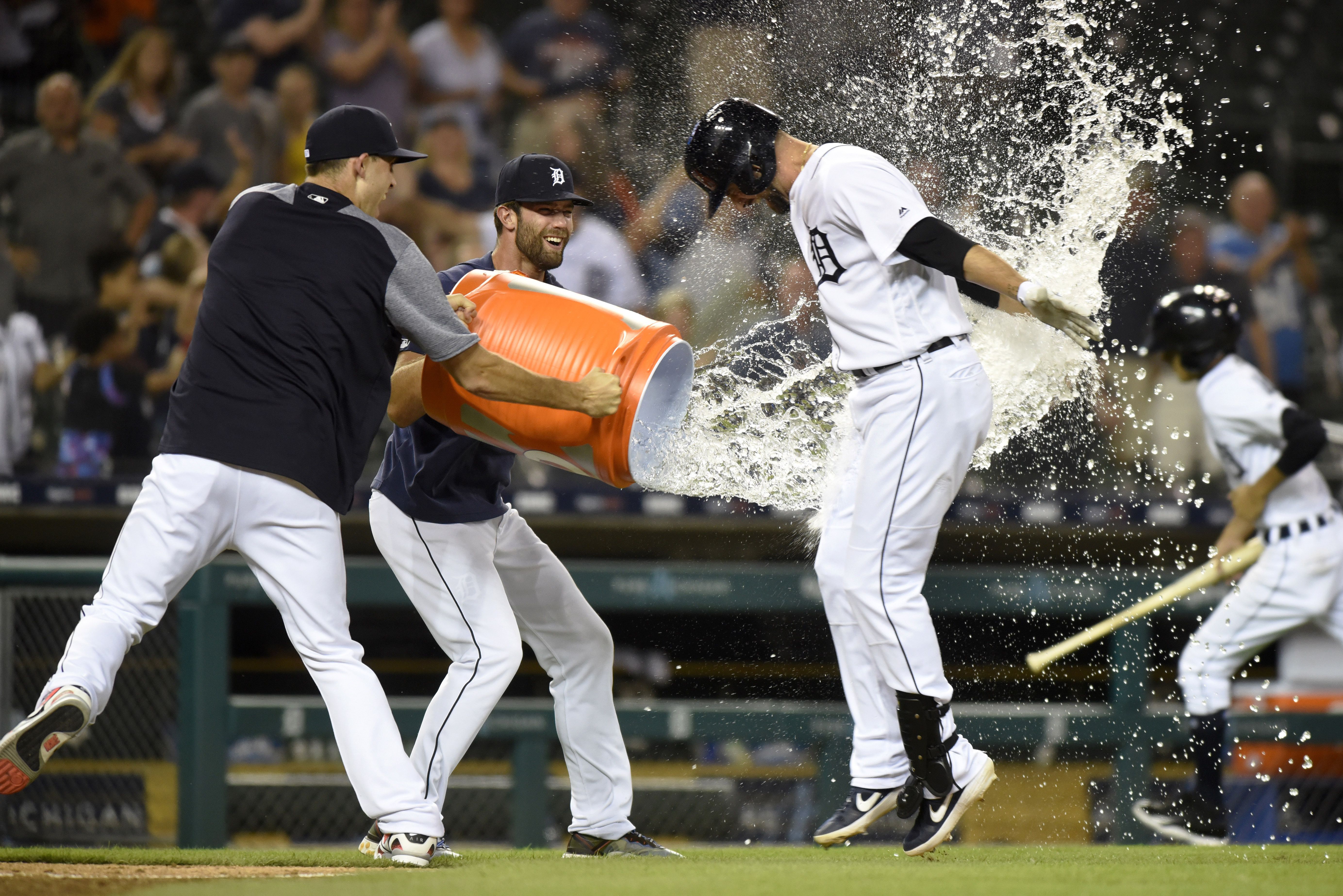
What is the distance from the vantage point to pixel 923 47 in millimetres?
5637

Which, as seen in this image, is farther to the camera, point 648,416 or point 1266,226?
point 1266,226

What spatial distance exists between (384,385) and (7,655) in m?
3.23

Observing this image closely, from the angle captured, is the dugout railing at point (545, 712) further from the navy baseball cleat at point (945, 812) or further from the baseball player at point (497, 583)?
the navy baseball cleat at point (945, 812)

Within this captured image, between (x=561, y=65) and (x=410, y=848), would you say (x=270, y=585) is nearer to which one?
(x=410, y=848)

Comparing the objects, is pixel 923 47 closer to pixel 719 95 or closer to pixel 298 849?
pixel 719 95

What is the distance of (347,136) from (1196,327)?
11.7 ft

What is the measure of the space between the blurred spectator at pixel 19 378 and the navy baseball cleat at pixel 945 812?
5589 millimetres

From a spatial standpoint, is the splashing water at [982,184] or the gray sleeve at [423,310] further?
the splashing water at [982,184]

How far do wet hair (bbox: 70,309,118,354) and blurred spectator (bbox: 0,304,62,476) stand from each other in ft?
0.57

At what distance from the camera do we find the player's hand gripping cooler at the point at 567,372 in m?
3.85

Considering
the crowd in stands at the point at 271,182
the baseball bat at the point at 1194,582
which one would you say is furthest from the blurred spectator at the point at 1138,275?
the baseball bat at the point at 1194,582

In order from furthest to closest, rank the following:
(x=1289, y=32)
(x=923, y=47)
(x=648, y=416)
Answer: (x=1289, y=32), (x=923, y=47), (x=648, y=416)

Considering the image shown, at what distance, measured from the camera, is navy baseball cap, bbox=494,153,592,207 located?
4242 mm

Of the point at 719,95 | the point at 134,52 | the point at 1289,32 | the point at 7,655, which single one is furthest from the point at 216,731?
the point at 1289,32
